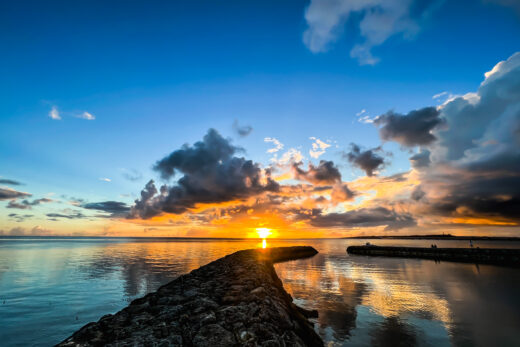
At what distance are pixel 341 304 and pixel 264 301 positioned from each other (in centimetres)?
827

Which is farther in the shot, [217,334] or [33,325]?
[33,325]

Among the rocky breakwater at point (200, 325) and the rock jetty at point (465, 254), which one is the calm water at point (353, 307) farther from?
the rock jetty at point (465, 254)

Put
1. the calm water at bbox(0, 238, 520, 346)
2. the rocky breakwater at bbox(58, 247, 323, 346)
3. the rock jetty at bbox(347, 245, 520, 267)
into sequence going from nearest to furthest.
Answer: the rocky breakwater at bbox(58, 247, 323, 346) < the calm water at bbox(0, 238, 520, 346) < the rock jetty at bbox(347, 245, 520, 267)

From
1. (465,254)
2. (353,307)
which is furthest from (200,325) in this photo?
(465,254)

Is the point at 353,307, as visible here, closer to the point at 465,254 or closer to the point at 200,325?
the point at 200,325

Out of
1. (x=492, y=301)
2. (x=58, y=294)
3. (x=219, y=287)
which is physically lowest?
(x=492, y=301)

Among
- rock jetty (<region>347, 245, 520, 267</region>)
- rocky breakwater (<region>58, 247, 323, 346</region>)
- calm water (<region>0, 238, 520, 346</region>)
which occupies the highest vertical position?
rocky breakwater (<region>58, 247, 323, 346</region>)

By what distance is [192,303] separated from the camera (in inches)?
337

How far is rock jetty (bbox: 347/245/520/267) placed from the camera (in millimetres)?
41344

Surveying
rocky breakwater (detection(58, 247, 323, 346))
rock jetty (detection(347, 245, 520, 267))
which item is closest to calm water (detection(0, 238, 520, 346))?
rocky breakwater (detection(58, 247, 323, 346))

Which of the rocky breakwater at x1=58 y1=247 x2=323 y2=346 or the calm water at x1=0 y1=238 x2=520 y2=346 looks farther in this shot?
the calm water at x1=0 y1=238 x2=520 y2=346

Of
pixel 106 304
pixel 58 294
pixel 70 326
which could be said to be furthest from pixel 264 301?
pixel 58 294

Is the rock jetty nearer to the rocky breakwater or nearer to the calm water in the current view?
the calm water

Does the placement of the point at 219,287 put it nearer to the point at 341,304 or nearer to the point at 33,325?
the point at 341,304
